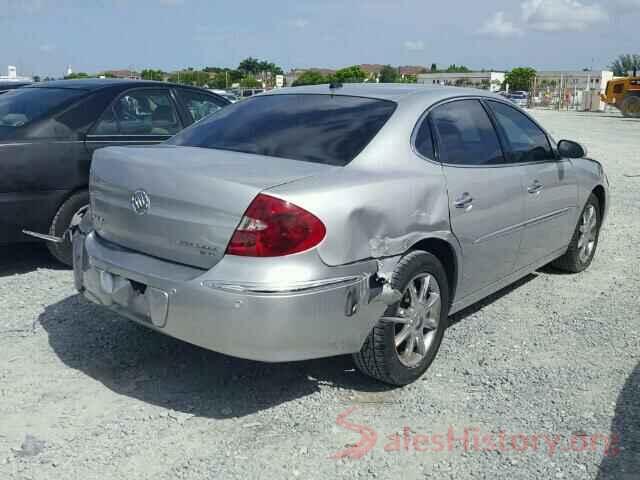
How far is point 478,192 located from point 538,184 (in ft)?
3.01

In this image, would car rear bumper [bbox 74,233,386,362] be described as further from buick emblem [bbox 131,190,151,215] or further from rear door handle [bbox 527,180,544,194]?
rear door handle [bbox 527,180,544,194]

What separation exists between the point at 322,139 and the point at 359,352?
1126 millimetres

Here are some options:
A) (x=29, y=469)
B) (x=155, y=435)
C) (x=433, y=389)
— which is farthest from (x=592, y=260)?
(x=29, y=469)

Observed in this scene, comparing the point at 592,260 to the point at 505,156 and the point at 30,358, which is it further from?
the point at 30,358

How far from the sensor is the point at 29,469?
2.97 metres

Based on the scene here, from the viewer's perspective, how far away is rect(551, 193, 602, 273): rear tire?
596 centimetres

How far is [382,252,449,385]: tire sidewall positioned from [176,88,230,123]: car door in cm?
351

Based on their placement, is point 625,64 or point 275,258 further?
point 625,64

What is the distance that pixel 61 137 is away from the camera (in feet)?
18.2

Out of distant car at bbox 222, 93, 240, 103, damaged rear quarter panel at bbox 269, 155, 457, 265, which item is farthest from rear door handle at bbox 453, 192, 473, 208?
distant car at bbox 222, 93, 240, 103

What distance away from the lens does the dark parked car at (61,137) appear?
17.2 ft

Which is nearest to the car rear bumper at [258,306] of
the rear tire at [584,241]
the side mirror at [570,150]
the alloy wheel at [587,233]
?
the side mirror at [570,150]

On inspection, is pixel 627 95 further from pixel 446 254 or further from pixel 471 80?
pixel 471 80

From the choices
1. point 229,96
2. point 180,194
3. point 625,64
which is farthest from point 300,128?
point 625,64
